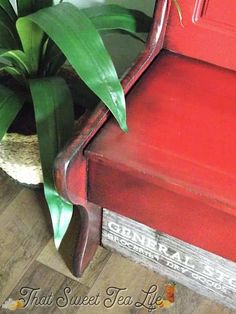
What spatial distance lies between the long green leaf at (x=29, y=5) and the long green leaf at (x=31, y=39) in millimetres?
76

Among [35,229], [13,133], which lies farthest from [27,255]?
[13,133]

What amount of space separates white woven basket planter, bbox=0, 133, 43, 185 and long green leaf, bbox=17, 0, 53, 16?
11.6 inches

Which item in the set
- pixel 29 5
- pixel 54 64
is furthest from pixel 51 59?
pixel 29 5

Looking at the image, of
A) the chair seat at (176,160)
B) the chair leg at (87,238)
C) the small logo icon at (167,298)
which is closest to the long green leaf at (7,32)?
the chair seat at (176,160)

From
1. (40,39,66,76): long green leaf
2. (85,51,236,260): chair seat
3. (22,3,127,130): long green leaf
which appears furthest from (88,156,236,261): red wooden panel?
(40,39,66,76): long green leaf

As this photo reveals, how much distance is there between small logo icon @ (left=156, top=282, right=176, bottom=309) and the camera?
1225mm

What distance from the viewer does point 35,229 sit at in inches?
53.2

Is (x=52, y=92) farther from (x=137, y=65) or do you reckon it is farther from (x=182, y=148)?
(x=182, y=148)

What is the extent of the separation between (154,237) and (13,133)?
16.8 inches

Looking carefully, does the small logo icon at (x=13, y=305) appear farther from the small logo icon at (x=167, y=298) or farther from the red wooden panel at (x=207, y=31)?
the red wooden panel at (x=207, y=31)

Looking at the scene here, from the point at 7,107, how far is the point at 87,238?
0.37 m

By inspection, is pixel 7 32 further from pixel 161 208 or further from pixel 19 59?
pixel 161 208

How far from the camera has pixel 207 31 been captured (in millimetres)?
1069

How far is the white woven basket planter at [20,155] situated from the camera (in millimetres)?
1206
